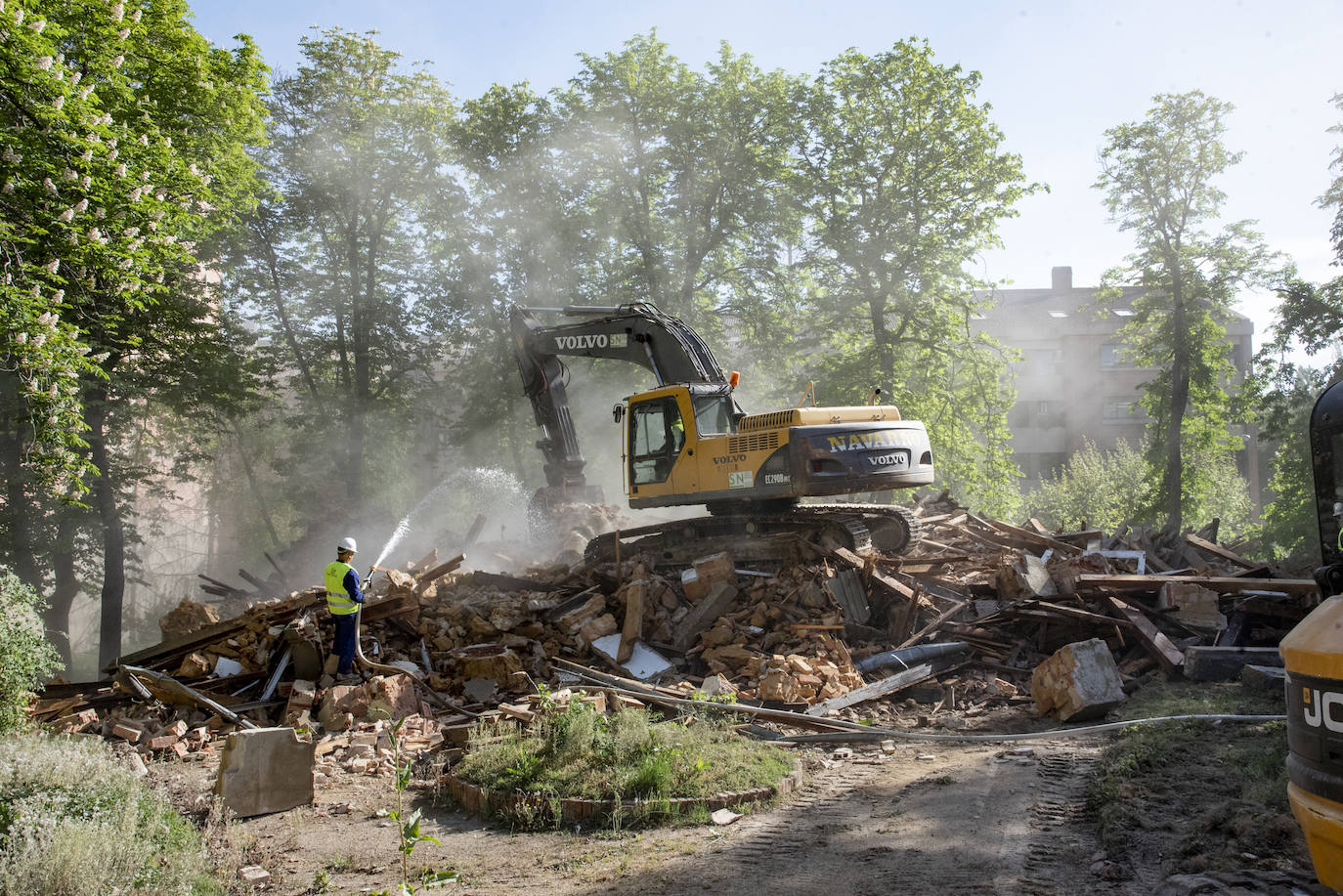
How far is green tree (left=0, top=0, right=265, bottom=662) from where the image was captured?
35.1 feet

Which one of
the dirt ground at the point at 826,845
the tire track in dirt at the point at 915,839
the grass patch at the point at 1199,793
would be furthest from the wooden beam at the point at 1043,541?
the tire track in dirt at the point at 915,839

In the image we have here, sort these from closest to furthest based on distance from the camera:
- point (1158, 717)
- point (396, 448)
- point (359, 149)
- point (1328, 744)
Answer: point (1328, 744) → point (1158, 717) → point (359, 149) → point (396, 448)

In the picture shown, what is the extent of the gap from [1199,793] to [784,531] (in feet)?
23.7

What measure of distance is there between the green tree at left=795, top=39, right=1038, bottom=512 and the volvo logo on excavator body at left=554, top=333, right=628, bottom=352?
11.8 metres

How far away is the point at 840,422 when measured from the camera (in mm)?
11945

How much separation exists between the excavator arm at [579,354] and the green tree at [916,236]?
11.6 meters

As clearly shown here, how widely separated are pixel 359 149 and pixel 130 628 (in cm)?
1602

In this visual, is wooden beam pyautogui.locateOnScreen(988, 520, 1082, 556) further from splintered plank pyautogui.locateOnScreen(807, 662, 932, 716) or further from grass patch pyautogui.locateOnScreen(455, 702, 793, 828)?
grass patch pyautogui.locateOnScreen(455, 702, 793, 828)

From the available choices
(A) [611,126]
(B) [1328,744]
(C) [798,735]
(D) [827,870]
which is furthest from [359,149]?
(B) [1328,744]

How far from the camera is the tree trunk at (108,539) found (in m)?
17.4

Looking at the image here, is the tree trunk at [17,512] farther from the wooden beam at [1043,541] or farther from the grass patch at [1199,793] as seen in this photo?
the grass patch at [1199,793]

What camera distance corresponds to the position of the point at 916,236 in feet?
80.9

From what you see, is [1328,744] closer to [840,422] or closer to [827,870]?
[827,870]

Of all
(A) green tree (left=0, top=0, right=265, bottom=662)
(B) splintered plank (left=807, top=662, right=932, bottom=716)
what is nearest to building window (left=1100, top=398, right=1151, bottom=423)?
(A) green tree (left=0, top=0, right=265, bottom=662)
